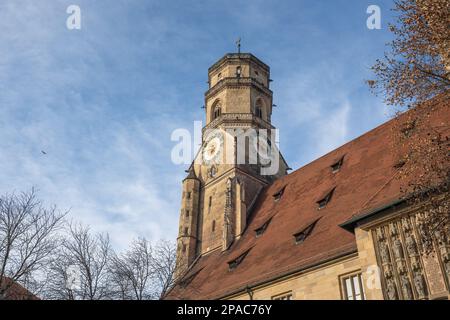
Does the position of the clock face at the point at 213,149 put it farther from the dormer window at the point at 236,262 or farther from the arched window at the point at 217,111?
the dormer window at the point at 236,262

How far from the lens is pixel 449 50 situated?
855 centimetres

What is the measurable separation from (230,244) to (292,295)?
8166 millimetres

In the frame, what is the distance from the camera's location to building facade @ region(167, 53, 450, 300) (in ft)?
36.4

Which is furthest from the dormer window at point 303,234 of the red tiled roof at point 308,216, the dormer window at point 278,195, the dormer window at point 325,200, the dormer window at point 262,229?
the dormer window at point 278,195

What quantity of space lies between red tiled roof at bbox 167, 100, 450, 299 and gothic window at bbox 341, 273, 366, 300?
0.76 m

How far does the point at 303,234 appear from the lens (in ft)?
56.2

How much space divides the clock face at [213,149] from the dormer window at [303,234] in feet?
37.9

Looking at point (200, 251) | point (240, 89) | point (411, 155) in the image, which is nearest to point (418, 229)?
point (411, 155)

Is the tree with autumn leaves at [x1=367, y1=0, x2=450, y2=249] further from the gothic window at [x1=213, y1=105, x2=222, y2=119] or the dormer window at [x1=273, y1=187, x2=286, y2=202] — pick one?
the gothic window at [x1=213, y1=105, x2=222, y2=119]

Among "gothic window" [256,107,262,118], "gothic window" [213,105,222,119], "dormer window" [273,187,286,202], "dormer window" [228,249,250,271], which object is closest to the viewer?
"dormer window" [228,249,250,271]

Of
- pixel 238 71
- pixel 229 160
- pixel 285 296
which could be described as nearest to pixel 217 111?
pixel 238 71

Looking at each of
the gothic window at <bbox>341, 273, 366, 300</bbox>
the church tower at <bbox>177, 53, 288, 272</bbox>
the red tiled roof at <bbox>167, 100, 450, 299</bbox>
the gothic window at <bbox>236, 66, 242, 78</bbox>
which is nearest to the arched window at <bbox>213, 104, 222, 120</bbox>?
the church tower at <bbox>177, 53, 288, 272</bbox>

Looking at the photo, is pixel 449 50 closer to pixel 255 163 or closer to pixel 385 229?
pixel 385 229
